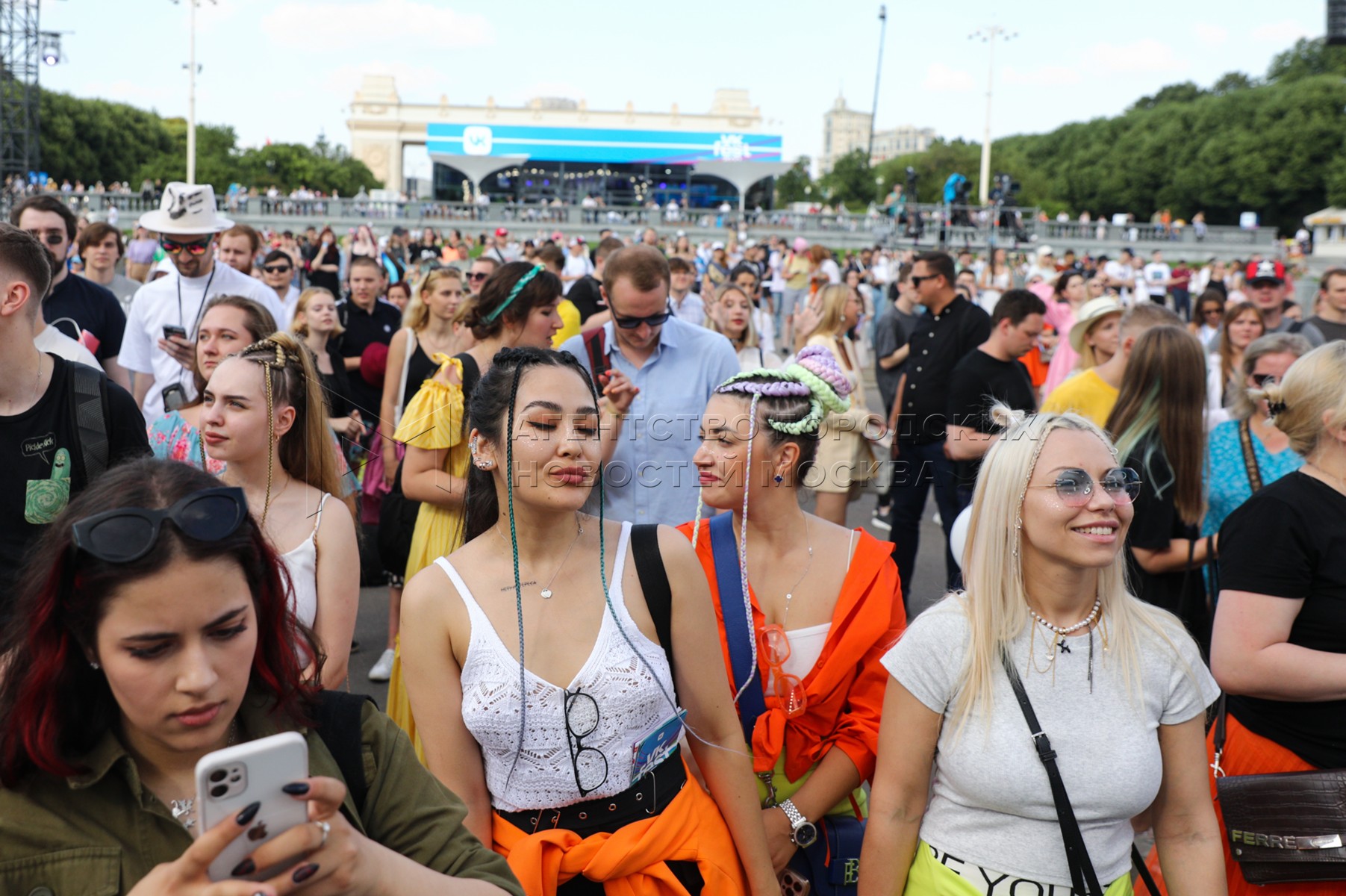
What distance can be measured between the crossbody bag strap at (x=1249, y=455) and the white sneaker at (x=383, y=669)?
→ 3.95 m

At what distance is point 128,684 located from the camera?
144cm

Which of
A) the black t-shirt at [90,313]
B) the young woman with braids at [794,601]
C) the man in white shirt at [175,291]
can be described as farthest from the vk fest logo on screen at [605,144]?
the young woman with braids at [794,601]

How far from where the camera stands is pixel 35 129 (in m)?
36.8

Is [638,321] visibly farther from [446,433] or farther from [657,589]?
[657,589]

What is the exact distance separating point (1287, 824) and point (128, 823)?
8.27ft

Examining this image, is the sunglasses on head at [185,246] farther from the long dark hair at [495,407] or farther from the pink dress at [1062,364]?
the pink dress at [1062,364]

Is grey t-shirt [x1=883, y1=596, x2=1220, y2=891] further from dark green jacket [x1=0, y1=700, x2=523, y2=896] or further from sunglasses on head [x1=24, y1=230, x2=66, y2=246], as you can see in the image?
sunglasses on head [x1=24, y1=230, x2=66, y2=246]

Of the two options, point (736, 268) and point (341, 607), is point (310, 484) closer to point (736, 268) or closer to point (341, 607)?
point (341, 607)

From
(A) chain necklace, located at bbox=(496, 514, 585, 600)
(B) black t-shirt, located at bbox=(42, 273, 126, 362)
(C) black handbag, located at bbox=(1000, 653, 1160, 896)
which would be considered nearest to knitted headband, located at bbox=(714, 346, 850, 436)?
(A) chain necklace, located at bbox=(496, 514, 585, 600)

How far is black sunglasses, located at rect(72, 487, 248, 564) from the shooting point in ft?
4.67

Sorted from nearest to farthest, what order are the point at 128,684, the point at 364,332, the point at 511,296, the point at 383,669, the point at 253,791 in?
the point at 253,791, the point at 128,684, the point at 511,296, the point at 383,669, the point at 364,332

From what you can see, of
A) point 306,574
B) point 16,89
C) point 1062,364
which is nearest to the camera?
point 306,574

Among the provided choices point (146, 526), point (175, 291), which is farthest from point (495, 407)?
point (175, 291)

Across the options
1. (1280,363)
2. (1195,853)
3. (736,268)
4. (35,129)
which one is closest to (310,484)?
(1195,853)
